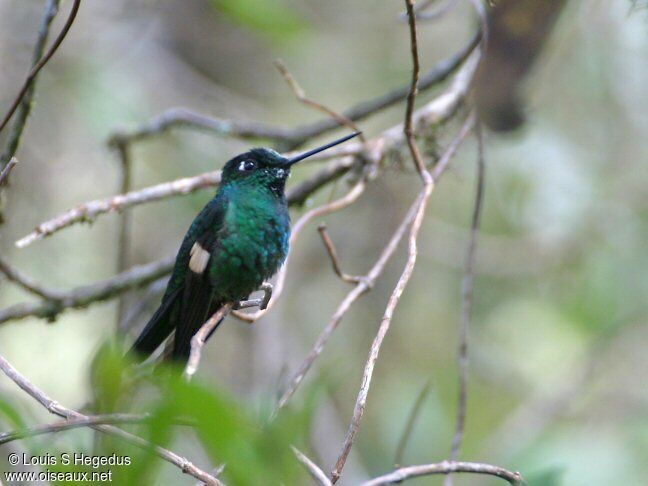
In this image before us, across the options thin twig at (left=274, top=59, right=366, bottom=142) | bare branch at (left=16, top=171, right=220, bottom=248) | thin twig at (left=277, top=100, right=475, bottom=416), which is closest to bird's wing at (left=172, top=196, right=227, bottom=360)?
bare branch at (left=16, top=171, right=220, bottom=248)

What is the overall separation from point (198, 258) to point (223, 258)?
97 millimetres

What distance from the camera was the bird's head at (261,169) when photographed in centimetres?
313

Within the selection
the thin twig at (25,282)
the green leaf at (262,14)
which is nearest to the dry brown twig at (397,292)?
the green leaf at (262,14)

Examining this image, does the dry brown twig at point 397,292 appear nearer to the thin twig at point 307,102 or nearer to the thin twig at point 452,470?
the thin twig at point 452,470

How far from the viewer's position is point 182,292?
2.80m

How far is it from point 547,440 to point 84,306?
2444 millimetres

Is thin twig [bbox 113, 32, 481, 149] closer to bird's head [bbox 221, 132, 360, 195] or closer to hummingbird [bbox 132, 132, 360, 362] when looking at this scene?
bird's head [bbox 221, 132, 360, 195]

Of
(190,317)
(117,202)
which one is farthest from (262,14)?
(190,317)

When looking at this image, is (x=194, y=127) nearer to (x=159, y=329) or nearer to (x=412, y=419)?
(x=159, y=329)

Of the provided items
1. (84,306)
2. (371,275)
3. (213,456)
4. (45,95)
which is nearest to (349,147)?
(371,275)

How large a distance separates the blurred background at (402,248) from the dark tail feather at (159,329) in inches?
58.1

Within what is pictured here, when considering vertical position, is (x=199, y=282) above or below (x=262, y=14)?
below

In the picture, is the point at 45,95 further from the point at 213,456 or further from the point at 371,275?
the point at 213,456

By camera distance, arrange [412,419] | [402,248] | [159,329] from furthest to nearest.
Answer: [402,248]
[159,329]
[412,419]
